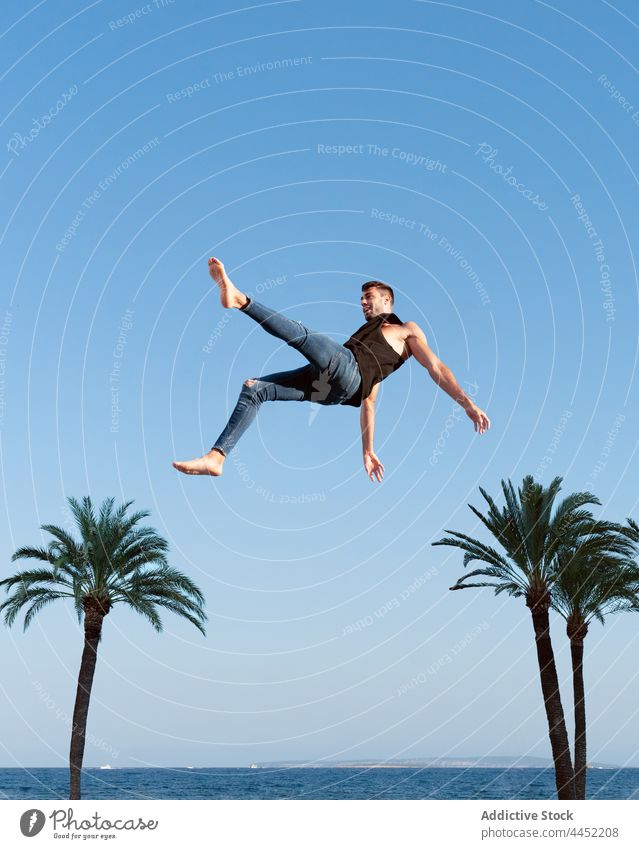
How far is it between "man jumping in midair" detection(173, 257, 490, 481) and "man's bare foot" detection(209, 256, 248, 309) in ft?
0.49

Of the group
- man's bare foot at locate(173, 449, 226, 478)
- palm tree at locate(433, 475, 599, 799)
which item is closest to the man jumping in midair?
man's bare foot at locate(173, 449, 226, 478)

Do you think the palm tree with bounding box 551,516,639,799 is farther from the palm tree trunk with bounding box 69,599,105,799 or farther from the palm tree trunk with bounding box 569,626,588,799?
the palm tree trunk with bounding box 69,599,105,799

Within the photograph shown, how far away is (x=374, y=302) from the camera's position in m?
14.5

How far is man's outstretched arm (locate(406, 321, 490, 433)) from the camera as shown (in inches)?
544

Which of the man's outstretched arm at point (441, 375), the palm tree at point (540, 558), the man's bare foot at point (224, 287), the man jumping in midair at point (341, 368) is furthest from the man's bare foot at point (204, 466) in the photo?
the palm tree at point (540, 558)

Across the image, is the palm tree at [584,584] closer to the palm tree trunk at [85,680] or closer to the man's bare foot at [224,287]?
the palm tree trunk at [85,680]

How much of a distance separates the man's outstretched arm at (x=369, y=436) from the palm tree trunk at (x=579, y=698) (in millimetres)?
26056

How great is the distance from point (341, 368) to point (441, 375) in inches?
57.1

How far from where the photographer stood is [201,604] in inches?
1534

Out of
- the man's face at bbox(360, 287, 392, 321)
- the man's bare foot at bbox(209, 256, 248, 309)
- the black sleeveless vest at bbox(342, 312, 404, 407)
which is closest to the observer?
the man's bare foot at bbox(209, 256, 248, 309)
